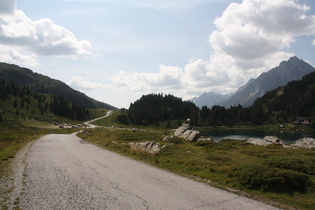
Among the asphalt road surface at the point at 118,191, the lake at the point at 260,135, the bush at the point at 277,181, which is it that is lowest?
the lake at the point at 260,135

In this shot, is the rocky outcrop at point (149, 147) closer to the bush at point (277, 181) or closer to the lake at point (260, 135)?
the bush at point (277, 181)

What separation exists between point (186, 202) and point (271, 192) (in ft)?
20.8

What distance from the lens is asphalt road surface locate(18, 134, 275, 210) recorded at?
11.6m

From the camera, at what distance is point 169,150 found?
1236 inches

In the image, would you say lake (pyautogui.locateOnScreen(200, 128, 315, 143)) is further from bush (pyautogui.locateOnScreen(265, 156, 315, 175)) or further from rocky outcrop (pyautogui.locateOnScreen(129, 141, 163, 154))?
bush (pyautogui.locateOnScreen(265, 156, 315, 175))

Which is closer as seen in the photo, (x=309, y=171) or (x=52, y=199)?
(x=52, y=199)

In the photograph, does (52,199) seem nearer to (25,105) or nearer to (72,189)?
(72,189)

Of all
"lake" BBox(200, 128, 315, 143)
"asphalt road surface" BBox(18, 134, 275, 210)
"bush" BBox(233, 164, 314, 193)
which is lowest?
"lake" BBox(200, 128, 315, 143)

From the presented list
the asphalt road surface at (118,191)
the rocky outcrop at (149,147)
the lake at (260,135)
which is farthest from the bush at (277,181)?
the lake at (260,135)

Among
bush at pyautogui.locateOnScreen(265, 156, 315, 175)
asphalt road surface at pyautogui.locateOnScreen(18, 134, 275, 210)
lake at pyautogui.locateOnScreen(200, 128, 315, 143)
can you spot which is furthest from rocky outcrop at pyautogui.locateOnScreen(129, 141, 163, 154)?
lake at pyautogui.locateOnScreen(200, 128, 315, 143)

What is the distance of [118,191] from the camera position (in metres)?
14.0

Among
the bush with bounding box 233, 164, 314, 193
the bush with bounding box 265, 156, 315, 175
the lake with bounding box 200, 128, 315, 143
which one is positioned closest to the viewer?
the bush with bounding box 233, 164, 314, 193

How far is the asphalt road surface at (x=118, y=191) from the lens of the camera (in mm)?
11625

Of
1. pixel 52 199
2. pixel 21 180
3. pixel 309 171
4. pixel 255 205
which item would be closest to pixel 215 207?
pixel 255 205
